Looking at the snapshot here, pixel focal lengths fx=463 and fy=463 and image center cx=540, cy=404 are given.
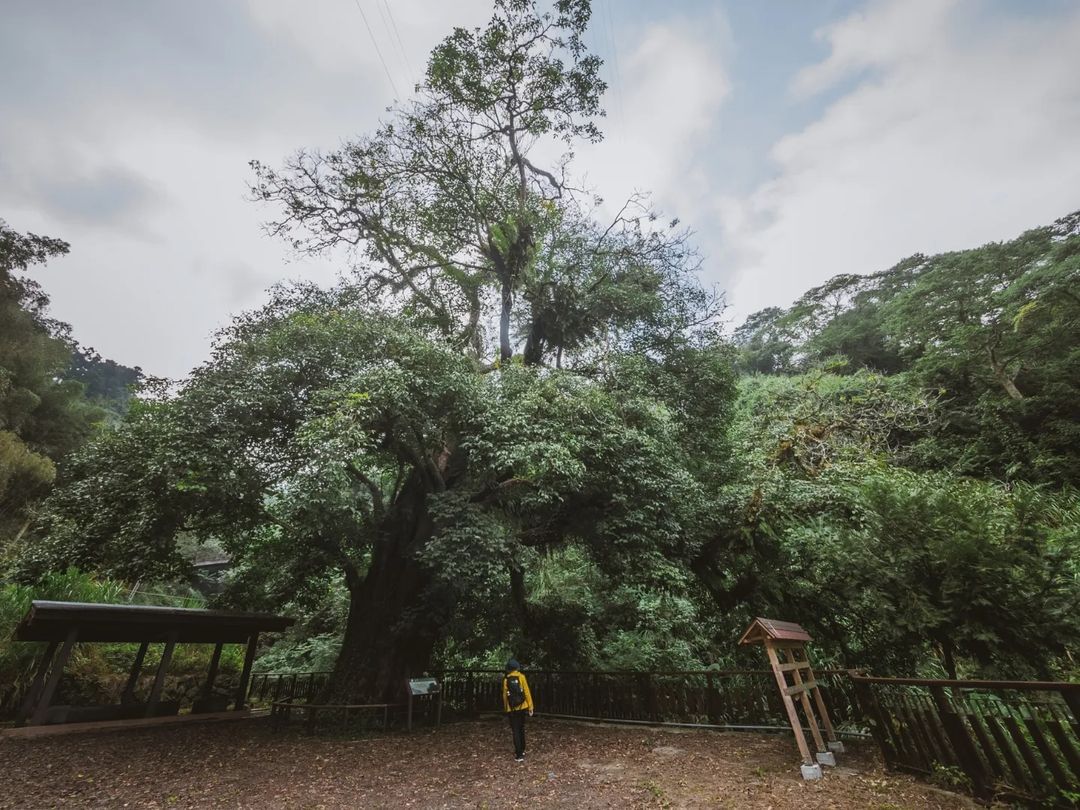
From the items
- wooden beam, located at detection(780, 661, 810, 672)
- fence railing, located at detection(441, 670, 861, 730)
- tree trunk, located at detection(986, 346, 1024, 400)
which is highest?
tree trunk, located at detection(986, 346, 1024, 400)

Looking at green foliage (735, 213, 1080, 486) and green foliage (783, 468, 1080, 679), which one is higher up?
green foliage (735, 213, 1080, 486)

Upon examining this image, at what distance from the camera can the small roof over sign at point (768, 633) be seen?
5.54 meters

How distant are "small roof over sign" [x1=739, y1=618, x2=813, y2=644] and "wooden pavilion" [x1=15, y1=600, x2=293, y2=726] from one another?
985cm

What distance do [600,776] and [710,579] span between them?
16.8ft

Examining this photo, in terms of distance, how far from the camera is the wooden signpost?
509cm

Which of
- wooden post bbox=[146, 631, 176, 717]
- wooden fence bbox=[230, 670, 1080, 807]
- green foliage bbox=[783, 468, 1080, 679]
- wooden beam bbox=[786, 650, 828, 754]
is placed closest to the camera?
wooden fence bbox=[230, 670, 1080, 807]

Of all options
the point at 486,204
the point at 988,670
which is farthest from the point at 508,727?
the point at 486,204

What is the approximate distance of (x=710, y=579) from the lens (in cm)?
978

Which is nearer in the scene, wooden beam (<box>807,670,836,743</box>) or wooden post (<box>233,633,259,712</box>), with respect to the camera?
wooden beam (<box>807,670,836,743</box>)

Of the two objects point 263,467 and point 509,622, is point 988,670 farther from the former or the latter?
point 263,467

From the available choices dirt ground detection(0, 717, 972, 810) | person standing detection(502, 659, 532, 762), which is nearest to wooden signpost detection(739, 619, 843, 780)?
dirt ground detection(0, 717, 972, 810)

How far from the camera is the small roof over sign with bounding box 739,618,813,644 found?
18.2 feet

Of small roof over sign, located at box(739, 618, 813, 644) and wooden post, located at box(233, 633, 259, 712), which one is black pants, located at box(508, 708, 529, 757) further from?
wooden post, located at box(233, 633, 259, 712)

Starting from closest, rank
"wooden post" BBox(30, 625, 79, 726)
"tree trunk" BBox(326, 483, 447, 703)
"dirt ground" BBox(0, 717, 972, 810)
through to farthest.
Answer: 1. "dirt ground" BBox(0, 717, 972, 810)
2. "wooden post" BBox(30, 625, 79, 726)
3. "tree trunk" BBox(326, 483, 447, 703)
